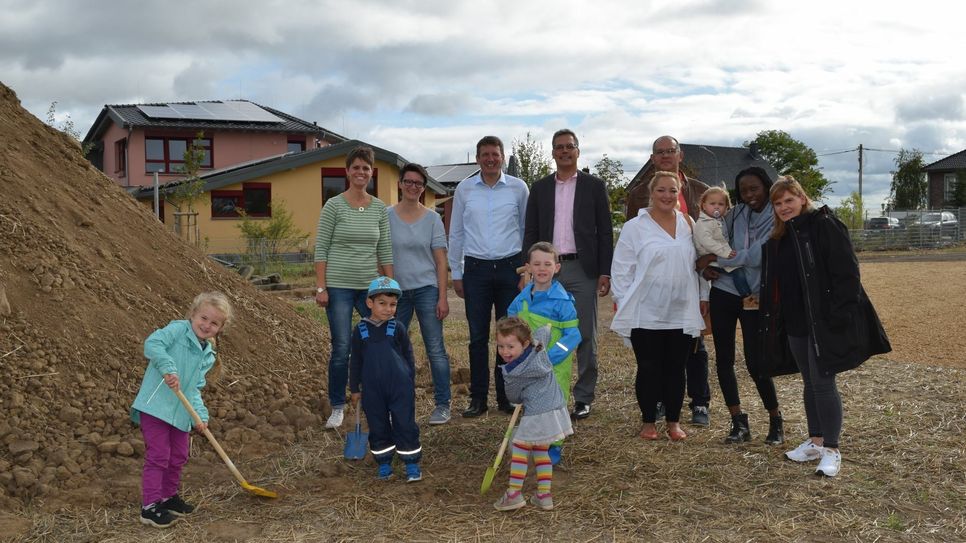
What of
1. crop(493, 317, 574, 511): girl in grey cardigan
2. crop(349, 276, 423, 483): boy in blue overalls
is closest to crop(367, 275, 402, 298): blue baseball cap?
crop(349, 276, 423, 483): boy in blue overalls

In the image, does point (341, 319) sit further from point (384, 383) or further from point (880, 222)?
point (880, 222)

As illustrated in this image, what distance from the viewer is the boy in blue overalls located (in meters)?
4.39

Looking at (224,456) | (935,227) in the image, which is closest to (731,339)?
(224,456)

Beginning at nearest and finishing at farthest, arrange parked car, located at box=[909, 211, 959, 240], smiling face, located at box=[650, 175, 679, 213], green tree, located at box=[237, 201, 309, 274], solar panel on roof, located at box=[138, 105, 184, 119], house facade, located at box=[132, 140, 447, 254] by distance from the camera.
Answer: smiling face, located at box=[650, 175, 679, 213] < green tree, located at box=[237, 201, 309, 274] < house facade, located at box=[132, 140, 447, 254] < solar panel on roof, located at box=[138, 105, 184, 119] < parked car, located at box=[909, 211, 959, 240]

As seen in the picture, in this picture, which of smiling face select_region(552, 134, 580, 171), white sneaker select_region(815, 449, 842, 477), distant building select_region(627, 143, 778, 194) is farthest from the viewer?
distant building select_region(627, 143, 778, 194)

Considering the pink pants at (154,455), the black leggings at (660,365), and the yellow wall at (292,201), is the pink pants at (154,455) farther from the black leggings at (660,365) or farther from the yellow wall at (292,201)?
the yellow wall at (292,201)

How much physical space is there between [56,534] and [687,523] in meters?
2.83

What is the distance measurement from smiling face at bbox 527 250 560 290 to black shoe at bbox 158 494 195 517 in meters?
2.05

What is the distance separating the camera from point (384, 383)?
4.39 meters

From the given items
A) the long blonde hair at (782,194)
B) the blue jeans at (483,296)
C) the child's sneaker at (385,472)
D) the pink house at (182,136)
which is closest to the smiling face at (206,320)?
the child's sneaker at (385,472)

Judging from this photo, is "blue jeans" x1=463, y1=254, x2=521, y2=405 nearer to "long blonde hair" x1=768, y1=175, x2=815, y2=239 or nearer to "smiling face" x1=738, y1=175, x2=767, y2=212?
"smiling face" x1=738, y1=175, x2=767, y2=212

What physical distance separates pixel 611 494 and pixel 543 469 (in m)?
0.44

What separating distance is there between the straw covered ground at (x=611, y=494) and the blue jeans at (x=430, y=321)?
13.3 inches

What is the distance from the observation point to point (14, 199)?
241 inches
